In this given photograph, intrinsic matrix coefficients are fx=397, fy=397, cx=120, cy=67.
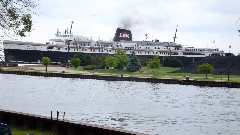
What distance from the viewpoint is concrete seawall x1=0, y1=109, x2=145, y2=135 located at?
61.5 ft

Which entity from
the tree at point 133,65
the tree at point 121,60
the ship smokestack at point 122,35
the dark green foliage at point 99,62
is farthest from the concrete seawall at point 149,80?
the ship smokestack at point 122,35

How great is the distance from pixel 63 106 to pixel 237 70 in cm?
7340

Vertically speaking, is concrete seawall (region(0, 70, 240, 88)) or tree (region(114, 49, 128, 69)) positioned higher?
tree (region(114, 49, 128, 69))

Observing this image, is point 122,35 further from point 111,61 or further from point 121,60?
point 111,61

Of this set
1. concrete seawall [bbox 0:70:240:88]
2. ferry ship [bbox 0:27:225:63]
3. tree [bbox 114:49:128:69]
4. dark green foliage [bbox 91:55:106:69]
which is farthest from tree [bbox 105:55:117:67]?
ferry ship [bbox 0:27:225:63]

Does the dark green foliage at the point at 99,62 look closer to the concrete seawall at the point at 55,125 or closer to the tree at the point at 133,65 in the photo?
the tree at the point at 133,65

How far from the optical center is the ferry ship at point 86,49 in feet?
467

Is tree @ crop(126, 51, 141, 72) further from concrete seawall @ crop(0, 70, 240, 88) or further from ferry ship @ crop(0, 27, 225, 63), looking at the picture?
ferry ship @ crop(0, 27, 225, 63)

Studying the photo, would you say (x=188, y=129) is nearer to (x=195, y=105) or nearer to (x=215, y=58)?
(x=195, y=105)

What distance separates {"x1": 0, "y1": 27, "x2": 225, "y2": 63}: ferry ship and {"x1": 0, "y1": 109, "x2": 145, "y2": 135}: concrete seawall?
122 meters

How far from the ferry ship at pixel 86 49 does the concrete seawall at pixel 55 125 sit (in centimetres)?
12164

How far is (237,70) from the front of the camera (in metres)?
106

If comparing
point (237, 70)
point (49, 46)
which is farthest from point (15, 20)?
point (49, 46)

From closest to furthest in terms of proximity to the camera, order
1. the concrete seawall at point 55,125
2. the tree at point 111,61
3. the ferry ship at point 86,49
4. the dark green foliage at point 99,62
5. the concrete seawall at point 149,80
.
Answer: the concrete seawall at point 55,125 → the concrete seawall at point 149,80 → the tree at point 111,61 → the dark green foliage at point 99,62 → the ferry ship at point 86,49
